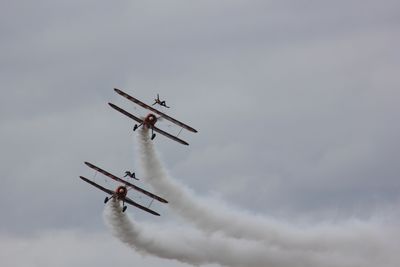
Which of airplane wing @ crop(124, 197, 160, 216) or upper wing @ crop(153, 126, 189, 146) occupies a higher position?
upper wing @ crop(153, 126, 189, 146)

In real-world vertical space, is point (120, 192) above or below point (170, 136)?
below

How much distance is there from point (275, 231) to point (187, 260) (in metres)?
9.76

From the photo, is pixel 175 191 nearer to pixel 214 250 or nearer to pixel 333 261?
pixel 214 250

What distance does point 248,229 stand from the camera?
15275 cm

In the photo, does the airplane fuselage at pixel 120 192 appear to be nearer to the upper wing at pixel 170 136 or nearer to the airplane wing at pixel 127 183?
the airplane wing at pixel 127 183

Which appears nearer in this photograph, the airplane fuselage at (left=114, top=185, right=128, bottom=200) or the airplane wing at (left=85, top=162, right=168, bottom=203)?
the airplane fuselage at (left=114, top=185, right=128, bottom=200)

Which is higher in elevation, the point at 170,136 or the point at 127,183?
the point at 170,136

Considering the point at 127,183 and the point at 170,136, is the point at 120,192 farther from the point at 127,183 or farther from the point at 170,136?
the point at 170,136

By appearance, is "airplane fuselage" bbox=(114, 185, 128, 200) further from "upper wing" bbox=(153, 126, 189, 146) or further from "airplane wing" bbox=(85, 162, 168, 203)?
"upper wing" bbox=(153, 126, 189, 146)

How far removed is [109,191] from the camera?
485ft

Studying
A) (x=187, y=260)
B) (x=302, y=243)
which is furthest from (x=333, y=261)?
(x=187, y=260)

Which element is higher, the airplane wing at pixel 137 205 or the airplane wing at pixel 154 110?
the airplane wing at pixel 154 110

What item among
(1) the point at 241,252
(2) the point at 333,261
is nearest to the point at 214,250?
(1) the point at 241,252

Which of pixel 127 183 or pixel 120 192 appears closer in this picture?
pixel 120 192
